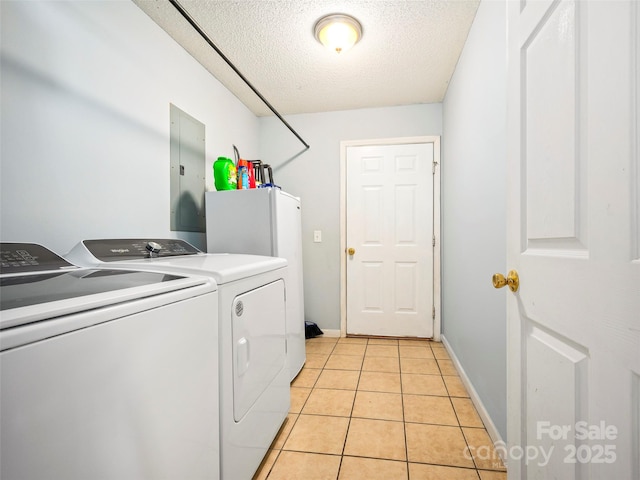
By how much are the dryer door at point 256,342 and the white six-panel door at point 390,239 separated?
1703 millimetres

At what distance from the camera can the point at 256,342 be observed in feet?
4.21

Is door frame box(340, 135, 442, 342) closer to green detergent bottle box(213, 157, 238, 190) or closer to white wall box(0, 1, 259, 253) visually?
green detergent bottle box(213, 157, 238, 190)

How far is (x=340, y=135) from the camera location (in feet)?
10.5

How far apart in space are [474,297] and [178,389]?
174 cm

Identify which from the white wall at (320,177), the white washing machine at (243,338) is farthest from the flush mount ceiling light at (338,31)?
the white washing machine at (243,338)

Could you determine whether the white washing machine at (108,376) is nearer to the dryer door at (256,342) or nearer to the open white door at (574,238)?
the dryer door at (256,342)

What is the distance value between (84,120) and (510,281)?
1859 millimetres

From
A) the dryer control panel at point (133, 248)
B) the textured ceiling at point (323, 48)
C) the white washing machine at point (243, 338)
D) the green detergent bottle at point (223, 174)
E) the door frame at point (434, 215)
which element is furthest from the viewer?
the door frame at point (434, 215)

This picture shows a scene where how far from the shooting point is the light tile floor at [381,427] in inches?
53.3

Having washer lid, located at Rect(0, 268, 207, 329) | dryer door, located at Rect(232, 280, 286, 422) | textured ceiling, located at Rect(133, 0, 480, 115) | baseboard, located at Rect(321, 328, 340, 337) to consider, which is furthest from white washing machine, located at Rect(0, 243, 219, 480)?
baseboard, located at Rect(321, 328, 340, 337)

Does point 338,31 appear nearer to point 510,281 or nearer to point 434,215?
point 510,281

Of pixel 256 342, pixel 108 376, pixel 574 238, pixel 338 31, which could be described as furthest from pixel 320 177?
pixel 108 376

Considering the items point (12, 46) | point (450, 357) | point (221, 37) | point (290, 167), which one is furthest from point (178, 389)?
point (290, 167)

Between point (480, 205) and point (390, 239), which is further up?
point (480, 205)
